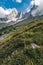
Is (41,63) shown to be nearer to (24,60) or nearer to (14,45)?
(24,60)

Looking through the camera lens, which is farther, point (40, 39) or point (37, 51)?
point (40, 39)

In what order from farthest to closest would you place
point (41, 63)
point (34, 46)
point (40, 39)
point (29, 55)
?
point (40, 39) < point (34, 46) < point (29, 55) < point (41, 63)

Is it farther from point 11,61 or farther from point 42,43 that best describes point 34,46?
point 11,61

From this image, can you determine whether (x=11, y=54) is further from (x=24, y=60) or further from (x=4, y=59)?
(x=24, y=60)

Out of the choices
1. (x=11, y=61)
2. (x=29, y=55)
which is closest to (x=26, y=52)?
(x=29, y=55)

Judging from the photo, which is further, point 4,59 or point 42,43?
point 42,43

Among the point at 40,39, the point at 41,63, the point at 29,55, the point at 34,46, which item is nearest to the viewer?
the point at 41,63

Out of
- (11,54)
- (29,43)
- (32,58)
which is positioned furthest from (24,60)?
(29,43)

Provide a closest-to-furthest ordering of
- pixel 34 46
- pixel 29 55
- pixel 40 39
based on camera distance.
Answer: pixel 29 55 < pixel 34 46 < pixel 40 39
